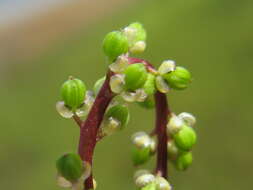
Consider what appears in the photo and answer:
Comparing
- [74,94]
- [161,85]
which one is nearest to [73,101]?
[74,94]

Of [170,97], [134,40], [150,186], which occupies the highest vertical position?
[170,97]

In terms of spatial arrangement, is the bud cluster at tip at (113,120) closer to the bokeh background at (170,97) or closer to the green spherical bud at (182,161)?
the green spherical bud at (182,161)

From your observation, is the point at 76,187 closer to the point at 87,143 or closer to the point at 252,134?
the point at 87,143

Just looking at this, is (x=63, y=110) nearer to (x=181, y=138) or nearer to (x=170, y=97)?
(x=181, y=138)

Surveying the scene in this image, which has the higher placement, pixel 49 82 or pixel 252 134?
pixel 49 82

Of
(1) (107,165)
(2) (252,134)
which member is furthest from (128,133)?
(2) (252,134)

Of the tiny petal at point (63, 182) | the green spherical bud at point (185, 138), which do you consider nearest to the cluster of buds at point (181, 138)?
the green spherical bud at point (185, 138)

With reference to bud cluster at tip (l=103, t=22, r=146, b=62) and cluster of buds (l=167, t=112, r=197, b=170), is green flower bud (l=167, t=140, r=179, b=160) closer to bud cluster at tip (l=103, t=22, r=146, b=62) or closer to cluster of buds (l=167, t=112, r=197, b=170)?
cluster of buds (l=167, t=112, r=197, b=170)
